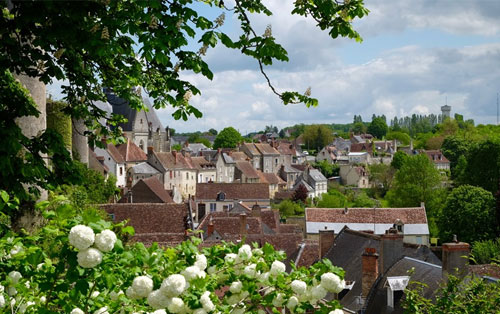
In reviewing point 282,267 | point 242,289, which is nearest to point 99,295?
point 242,289

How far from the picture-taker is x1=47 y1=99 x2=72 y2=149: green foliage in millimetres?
22547

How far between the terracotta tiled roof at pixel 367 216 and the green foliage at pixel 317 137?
128447 mm

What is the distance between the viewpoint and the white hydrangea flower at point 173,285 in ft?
15.2

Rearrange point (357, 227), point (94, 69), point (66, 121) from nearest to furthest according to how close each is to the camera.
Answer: point (94, 69)
point (66, 121)
point (357, 227)

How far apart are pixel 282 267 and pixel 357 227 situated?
47535 millimetres

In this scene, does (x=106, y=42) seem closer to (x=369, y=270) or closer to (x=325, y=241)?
(x=369, y=270)

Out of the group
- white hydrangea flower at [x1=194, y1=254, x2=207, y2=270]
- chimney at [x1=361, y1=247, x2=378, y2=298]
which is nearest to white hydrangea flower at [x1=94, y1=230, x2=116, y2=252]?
white hydrangea flower at [x1=194, y1=254, x2=207, y2=270]

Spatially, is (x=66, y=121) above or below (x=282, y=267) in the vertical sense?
above

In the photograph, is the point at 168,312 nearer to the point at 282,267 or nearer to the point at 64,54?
the point at 282,267

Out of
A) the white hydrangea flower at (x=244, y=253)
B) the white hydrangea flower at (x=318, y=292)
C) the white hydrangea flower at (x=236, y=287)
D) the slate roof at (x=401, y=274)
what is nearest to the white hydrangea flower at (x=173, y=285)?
the white hydrangea flower at (x=236, y=287)

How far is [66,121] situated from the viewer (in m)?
23.4

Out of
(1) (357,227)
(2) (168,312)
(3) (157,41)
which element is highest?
(3) (157,41)

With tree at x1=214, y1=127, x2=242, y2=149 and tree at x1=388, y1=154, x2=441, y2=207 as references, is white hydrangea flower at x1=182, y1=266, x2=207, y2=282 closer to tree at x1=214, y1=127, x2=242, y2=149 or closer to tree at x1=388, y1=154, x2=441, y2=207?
tree at x1=388, y1=154, x2=441, y2=207

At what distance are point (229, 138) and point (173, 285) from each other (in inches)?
5488
